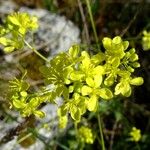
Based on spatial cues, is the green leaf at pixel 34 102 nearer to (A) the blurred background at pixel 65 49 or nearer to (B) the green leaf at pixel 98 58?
(B) the green leaf at pixel 98 58

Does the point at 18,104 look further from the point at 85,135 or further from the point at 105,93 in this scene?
the point at 85,135

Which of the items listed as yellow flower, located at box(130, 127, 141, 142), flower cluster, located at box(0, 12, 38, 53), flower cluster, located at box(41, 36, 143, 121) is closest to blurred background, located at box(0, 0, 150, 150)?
yellow flower, located at box(130, 127, 141, 142)

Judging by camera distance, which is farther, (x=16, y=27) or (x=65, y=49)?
(x=65, y=49)

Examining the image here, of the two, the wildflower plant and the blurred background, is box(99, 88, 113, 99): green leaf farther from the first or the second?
the blurred background

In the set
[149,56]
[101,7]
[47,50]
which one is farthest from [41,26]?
[149,56]

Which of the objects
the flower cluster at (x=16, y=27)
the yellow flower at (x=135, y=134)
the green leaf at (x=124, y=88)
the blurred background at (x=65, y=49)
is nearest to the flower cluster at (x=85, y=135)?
the blurred background at (x=65, y=49)

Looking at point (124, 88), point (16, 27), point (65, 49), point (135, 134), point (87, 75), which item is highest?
point (16, 27)

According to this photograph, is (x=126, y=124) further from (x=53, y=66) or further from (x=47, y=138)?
(x=53, y=66)

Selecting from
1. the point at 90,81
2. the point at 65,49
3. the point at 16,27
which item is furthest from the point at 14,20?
the point at 65,49

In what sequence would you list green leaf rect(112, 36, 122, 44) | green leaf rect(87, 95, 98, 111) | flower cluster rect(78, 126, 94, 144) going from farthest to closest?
flower cluster rect(78, 126, 94, 144), green leaf rect(112, 36, 122, 44), green leaf rect(87, 95, 98, 111)

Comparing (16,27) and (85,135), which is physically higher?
(16,27)

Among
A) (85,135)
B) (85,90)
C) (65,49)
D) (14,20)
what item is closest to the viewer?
(85,90)
